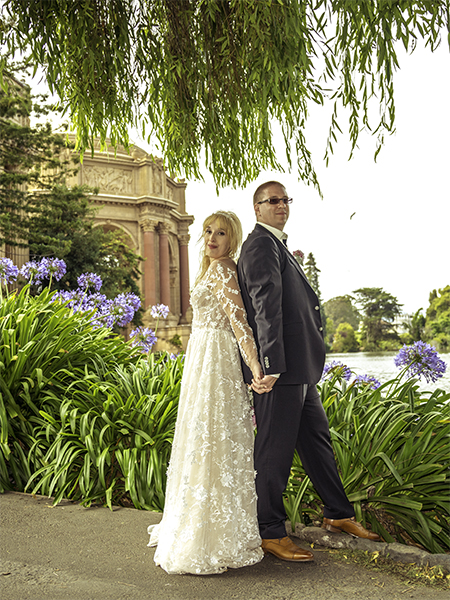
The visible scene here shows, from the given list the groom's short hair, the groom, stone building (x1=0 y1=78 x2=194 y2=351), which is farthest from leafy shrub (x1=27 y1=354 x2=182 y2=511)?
stone building (x1=0 y1=78 x2=194 y2=351)

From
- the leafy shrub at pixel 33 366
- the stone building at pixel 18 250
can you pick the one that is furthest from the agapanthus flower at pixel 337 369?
the stone building at pixel 18 250

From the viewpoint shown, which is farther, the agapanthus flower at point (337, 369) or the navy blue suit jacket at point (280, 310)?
the agapanthus flower at point (337, 369)

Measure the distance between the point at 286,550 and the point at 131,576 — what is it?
0.74 m

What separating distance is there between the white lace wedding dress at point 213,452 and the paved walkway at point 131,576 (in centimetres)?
10

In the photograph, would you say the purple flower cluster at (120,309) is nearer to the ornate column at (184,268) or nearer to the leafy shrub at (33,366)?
the leafy shrub at (33,366)

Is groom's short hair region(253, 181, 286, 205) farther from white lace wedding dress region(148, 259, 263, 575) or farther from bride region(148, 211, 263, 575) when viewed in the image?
white lace wedding dress region(148, 259, 263, 575)

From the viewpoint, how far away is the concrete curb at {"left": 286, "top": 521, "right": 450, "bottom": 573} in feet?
7.73

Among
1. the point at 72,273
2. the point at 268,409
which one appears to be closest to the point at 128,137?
the point at 268,409

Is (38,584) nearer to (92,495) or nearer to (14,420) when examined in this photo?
(92,495)

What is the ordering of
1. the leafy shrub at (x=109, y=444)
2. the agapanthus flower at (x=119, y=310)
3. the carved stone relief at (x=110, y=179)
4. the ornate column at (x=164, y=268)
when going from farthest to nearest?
the ornate column at (x=164, y=268), the carved stone relief at (x=110, y=179), the agapanthus flower at (x=119, y=310), the leafy shrub at (x=109, y=444)

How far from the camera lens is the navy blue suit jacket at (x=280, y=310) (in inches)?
95.0

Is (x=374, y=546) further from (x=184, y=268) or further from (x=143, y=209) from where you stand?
(x=184, y=268)

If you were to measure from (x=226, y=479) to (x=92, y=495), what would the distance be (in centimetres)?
133

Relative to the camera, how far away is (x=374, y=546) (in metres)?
2.52
